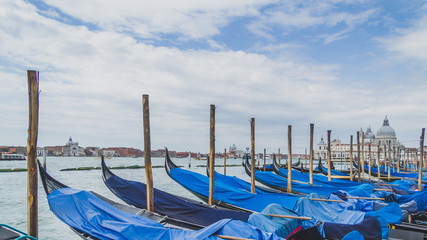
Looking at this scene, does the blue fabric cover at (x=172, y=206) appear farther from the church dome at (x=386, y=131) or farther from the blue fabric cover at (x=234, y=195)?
the church dome at (x=386, y=131)

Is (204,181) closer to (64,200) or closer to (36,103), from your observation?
(64,200)

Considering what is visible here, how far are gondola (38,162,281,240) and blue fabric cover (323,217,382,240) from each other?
155 centimetres

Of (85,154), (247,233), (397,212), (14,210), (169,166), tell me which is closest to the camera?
(247,233)

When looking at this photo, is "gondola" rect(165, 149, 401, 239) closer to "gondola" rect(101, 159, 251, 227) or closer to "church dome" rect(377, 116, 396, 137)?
"gondola" rect(101, 159, 251, 227)

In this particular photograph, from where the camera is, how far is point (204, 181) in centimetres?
902

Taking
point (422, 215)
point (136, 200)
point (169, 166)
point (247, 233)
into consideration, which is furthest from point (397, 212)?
point (169, 166)

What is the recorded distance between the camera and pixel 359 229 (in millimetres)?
5223

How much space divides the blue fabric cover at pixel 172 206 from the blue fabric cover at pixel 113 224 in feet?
3.57

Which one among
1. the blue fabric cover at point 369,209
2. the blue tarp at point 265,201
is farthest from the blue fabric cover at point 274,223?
the blue tarp at point 265,201

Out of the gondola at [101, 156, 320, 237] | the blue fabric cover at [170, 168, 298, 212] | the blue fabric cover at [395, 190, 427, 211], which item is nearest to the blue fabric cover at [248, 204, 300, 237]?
the gondola at [101, 156, 320, 237]

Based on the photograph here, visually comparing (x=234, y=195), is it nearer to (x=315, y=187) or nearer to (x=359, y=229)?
(x=359, y=229)

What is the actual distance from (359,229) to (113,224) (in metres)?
3.70

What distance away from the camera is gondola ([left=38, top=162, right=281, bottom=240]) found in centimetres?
436

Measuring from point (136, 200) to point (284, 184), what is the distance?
6.73 metres
